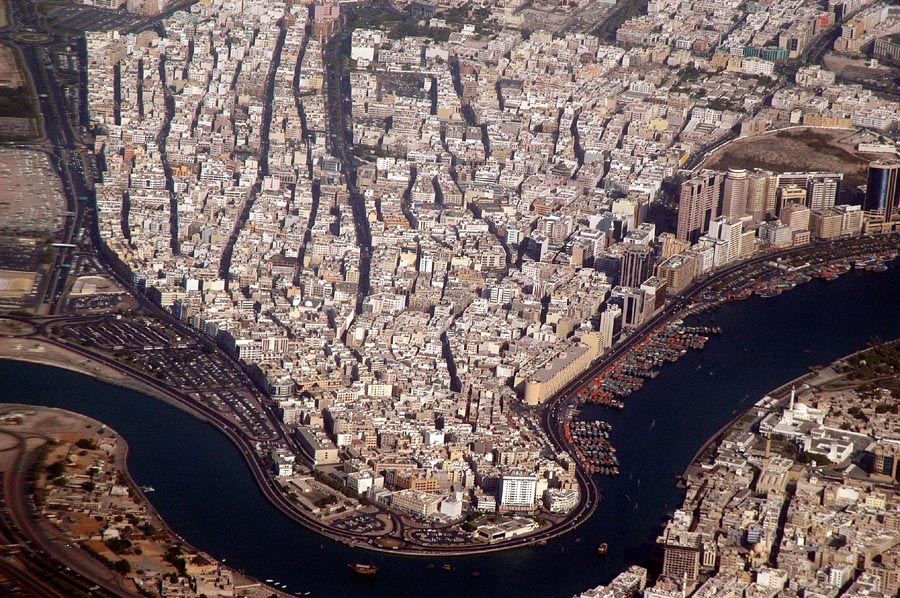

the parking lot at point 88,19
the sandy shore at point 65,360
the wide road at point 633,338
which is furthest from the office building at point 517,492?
the parking lot at point 88,19

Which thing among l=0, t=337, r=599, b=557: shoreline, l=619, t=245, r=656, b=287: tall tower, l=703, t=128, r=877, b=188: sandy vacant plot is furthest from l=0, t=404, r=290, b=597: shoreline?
l=703, t=128, r=877, b=188: sandy vacant plot

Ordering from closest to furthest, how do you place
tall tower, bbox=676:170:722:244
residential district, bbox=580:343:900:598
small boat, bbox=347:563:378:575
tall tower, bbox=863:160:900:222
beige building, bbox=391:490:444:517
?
residential district, bbox=580:343:900:598 < small boat, bbox=347:563:378:575 < beige building, bbox=391:490:444:517 < tall tower, bbox=676:170:722:244 < tall tower, bbox=863:160:900:222

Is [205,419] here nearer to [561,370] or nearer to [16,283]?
[561,370]

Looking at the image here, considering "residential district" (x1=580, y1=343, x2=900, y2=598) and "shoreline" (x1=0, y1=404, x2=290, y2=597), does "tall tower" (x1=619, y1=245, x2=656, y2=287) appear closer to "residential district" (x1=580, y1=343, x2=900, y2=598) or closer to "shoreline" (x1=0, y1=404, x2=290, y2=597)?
"residential district" (x1=580, y1=343, x2=900, y2=598)

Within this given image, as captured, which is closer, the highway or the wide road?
the wide road

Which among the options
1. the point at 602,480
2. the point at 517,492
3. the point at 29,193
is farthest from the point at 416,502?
the point at 29,193

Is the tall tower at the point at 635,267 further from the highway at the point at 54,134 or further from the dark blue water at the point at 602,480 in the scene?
the highway at the point at 54,134
